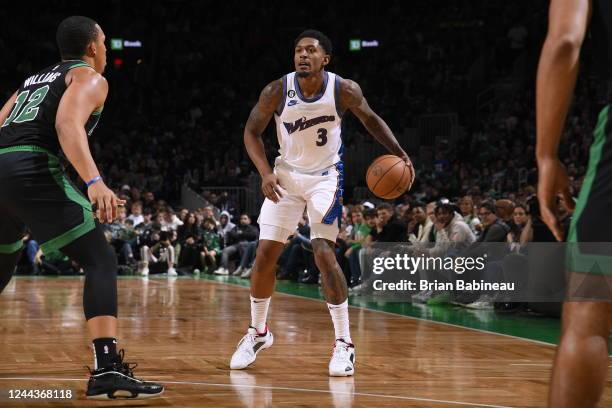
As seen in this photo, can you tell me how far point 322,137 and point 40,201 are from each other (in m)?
2.22

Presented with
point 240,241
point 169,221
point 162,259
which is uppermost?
point 169,221

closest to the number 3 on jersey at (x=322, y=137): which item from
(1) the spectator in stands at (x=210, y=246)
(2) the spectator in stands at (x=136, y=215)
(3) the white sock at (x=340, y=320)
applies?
(3) the white sock at (x=340, y=320)

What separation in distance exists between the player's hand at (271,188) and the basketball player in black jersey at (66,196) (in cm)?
149

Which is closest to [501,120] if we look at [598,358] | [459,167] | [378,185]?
[459,167]

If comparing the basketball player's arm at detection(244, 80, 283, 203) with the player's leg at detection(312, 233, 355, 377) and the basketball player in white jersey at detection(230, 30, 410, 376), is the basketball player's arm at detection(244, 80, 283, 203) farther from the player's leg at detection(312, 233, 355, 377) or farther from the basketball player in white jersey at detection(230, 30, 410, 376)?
the player's leg at detection(312, 233, 355, 377)

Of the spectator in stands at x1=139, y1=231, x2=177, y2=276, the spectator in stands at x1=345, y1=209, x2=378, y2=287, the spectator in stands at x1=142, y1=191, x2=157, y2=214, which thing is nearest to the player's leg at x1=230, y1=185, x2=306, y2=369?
the spectator in stands at x1=345, y1=209, x2=378, y2=287

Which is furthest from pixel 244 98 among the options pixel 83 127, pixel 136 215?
pixel 83 127

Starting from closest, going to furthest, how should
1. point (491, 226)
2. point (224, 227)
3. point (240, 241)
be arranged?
point (491, 226) < point (240, 241) < point (224, 227)

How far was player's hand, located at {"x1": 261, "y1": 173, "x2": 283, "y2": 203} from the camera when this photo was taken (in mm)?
5891

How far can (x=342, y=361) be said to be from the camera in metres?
5.61

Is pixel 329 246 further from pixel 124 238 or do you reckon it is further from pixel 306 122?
pixel 124 238

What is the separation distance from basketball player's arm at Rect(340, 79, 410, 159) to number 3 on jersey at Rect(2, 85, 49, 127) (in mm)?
2150

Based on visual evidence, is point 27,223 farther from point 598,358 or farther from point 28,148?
point 598,358

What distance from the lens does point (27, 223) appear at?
176 inches
